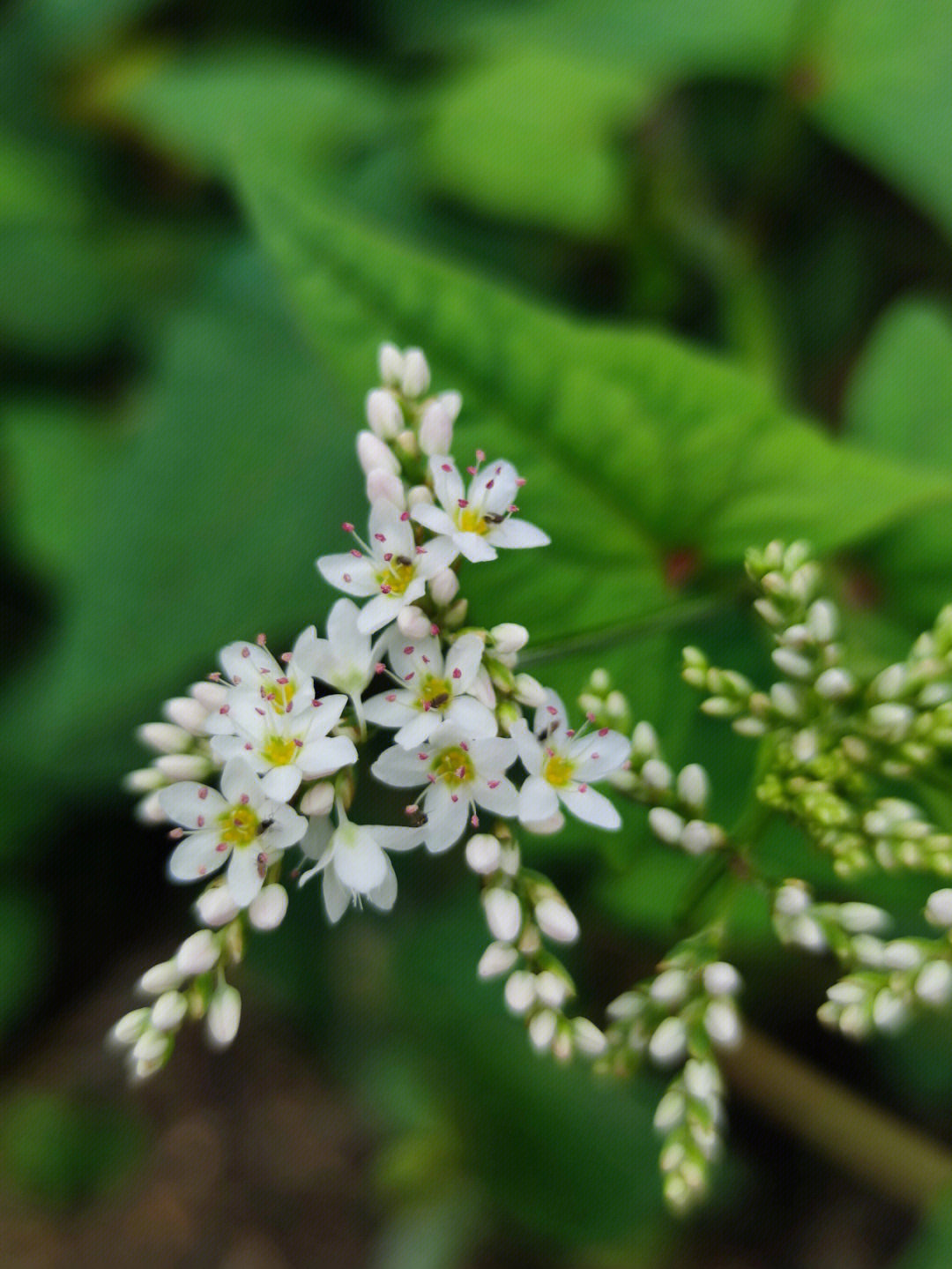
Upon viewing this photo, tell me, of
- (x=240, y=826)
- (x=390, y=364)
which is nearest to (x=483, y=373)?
(x=390, y=364)

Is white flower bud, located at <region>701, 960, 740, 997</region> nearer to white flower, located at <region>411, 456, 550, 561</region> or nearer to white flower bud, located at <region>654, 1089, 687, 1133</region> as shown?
white flower bud, located at <region>654, 1089, 687, 1133</region>

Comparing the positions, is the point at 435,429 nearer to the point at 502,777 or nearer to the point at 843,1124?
the point at 502,777

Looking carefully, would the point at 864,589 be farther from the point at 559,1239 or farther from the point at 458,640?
the point at 559,1239

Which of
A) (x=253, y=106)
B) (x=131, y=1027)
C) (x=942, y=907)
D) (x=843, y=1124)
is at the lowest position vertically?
(x=843, y=1124)

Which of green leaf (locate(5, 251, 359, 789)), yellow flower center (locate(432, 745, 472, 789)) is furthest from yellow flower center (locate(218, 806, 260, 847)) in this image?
green leaf (locate(5, 251, 359, 789))

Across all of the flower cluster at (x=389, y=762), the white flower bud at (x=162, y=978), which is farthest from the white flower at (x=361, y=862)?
the white flower bud at (x=162, y=978)

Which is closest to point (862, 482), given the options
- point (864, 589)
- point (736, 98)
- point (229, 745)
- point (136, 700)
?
point (864, 589)

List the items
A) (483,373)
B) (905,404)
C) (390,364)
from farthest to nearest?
(905,404) → (483,373) → (390,364)
